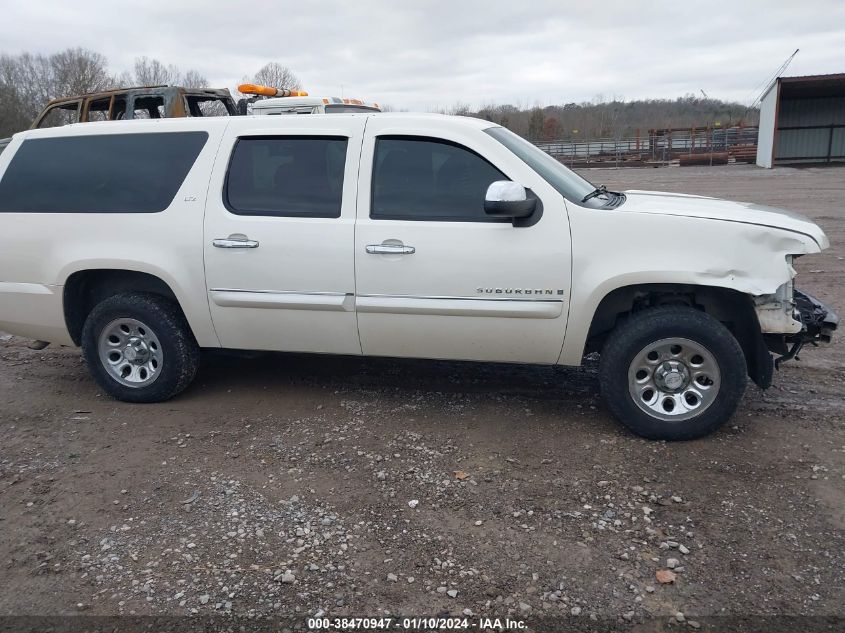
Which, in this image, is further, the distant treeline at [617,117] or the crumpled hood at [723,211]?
the distant treeline at [617,117]

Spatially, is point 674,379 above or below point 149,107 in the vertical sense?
below

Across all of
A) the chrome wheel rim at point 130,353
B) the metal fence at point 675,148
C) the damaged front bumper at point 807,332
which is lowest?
the chrome wheel rim at point 130,353

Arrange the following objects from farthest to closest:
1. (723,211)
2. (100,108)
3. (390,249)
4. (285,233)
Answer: (100,108) → (285,233) → (390,249) → (723,211)

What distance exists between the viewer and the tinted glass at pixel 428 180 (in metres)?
4.29

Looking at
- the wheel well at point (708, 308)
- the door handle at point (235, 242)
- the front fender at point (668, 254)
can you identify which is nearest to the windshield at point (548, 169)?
the front fender at point (668, 254)

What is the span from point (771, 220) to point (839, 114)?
36.1 metres

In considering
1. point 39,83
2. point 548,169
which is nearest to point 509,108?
point 39,83

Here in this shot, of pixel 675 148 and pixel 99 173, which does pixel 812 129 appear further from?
pixel 99 173

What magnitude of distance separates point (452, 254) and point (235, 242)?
142 cm

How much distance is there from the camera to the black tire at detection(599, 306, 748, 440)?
→ 4039 millimetres

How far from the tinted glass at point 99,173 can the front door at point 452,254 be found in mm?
1378

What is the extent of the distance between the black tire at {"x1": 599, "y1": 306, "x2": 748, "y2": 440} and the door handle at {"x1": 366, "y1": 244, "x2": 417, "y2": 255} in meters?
1.34

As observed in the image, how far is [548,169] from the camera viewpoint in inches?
178

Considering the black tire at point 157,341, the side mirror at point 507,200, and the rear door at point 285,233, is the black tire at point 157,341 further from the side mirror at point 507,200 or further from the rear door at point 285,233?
the side mirror at point 507,200
